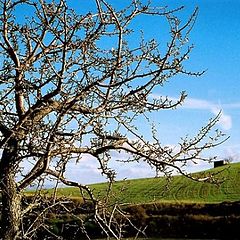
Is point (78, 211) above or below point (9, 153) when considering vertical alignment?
below

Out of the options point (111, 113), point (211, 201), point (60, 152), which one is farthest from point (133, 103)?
point (211, 201)

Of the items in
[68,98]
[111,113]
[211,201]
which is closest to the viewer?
[68,98]

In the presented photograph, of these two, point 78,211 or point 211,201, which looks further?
point 211,201

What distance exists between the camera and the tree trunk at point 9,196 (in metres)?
3.31

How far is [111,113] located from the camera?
11.3 feet

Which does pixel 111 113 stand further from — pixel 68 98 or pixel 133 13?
pixel 133 13

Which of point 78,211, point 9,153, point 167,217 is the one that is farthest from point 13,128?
point 167,217

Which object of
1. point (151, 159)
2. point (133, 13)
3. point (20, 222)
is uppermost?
point (133, 13)

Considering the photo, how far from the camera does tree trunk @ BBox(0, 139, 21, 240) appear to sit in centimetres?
331

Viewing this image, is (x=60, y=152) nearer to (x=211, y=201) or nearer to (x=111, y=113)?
(x=111, y=113)

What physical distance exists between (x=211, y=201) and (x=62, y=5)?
29.7m

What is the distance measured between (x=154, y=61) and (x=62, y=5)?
595 millimetres

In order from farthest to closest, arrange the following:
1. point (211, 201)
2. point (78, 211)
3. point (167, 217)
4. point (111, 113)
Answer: point (211, 201) < point (167, 217) < point (78, 211) < point (111, 113)

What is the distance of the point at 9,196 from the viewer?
10.9ft
